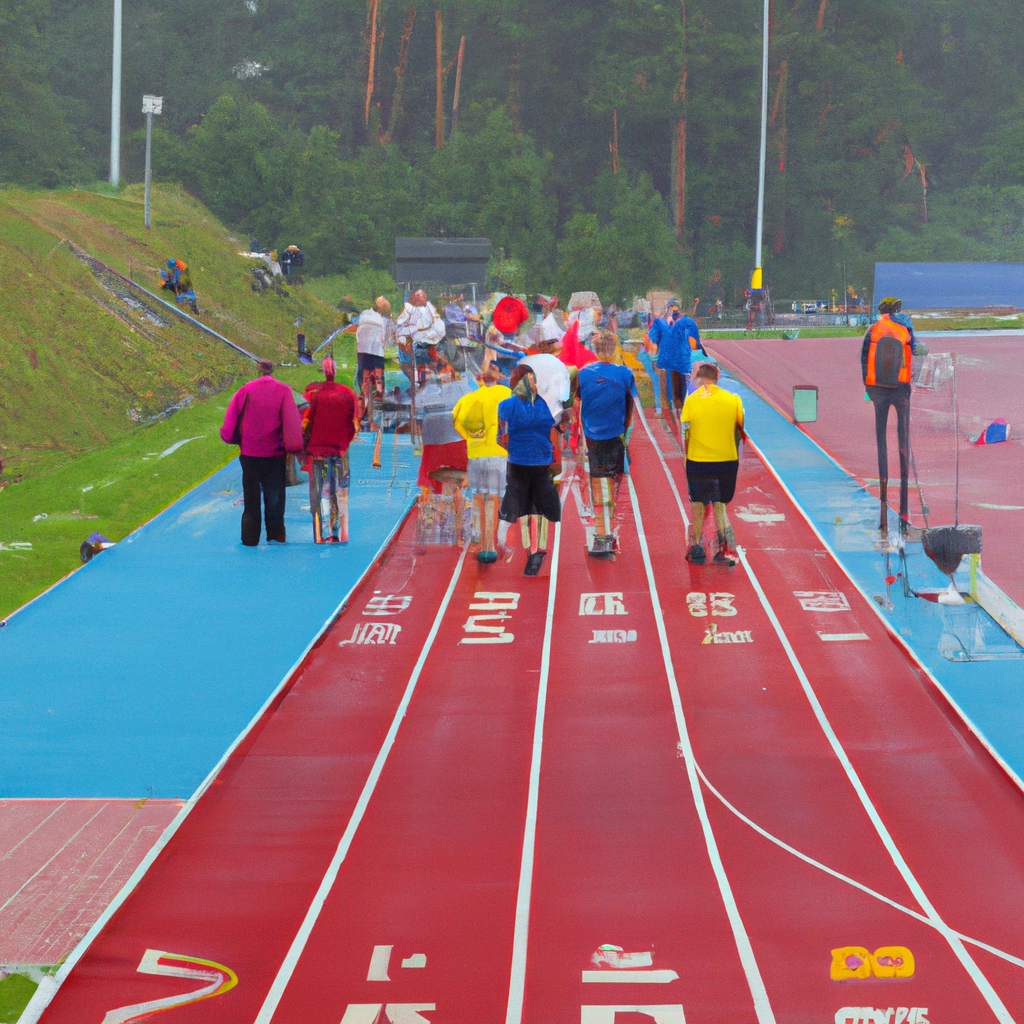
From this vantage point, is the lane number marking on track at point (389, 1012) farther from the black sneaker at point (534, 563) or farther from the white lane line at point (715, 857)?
the black sneaker at point (534, 563)

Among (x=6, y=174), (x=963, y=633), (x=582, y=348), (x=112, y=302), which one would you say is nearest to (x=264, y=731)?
(x=963, y=633)

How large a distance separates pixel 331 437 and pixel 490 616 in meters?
2.94

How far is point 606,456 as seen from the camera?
469 inches

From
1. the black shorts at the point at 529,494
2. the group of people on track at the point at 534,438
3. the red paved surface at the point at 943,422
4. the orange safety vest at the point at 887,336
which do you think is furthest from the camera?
the red paved surface at the point at 943,422

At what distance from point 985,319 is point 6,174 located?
36.4 m

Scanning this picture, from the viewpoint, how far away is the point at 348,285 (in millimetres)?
43281

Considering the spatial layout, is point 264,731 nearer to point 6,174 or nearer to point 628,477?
point 628,477

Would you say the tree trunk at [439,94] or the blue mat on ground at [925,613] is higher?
the tree trunk at [439,94]

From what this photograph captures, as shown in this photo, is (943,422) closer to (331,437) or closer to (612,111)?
(331,437)

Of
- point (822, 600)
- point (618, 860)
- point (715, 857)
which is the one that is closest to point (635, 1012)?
point (618, 860)

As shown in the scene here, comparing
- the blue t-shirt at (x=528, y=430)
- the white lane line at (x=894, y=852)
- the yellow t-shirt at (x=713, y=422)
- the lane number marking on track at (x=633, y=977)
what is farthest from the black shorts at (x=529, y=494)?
the lane number marking on track at (x=633, y=977)

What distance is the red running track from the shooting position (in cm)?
550

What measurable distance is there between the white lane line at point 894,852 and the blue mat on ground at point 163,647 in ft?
12.5

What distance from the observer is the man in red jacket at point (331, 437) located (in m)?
12.5
